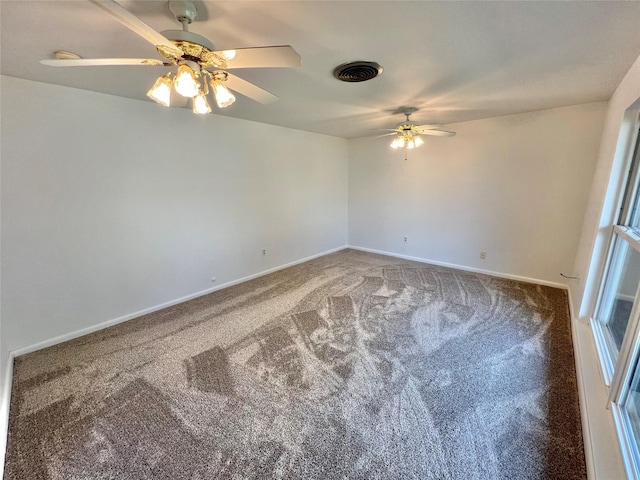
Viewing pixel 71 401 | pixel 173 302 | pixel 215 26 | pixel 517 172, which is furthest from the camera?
pixel 517 172

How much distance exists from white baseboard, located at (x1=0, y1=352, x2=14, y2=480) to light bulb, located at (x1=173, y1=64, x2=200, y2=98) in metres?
2.18

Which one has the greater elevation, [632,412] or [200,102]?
[200,102]

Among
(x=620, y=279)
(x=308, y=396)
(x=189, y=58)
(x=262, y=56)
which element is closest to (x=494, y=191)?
(x=620, y=279)

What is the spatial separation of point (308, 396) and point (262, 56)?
207 cm

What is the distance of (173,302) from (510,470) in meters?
3.42

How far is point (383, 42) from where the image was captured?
5.36ft

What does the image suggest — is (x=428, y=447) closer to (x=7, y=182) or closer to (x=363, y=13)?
(x=363, y=13)

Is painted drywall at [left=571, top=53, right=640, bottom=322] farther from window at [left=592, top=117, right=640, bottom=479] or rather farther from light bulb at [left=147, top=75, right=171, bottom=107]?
light bulb at [left=147, top=75, right=171, bottom=107]

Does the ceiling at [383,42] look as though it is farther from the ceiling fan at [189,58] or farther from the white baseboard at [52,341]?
the white baseboard at [52,341]

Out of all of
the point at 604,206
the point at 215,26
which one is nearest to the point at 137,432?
the point at 215,26

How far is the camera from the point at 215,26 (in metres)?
1.46

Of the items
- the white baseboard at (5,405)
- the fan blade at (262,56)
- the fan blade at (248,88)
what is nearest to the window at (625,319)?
the fan blade at (262,56)

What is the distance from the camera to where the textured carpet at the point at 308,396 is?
151 cm

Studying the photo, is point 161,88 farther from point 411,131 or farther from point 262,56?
point 411,131
